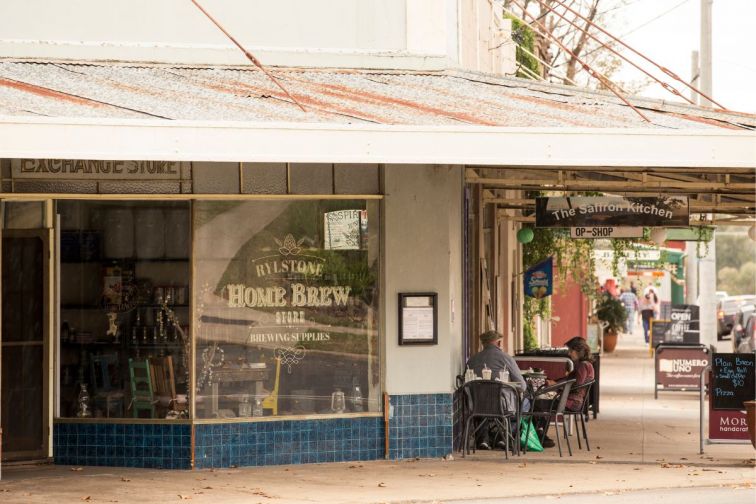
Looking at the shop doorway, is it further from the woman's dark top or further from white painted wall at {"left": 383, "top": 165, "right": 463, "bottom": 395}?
the woman's dark top

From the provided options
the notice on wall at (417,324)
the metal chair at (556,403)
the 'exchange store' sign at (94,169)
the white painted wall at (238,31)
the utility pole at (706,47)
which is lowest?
the metal chair at (556,403)

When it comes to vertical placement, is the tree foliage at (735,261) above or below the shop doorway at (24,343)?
above

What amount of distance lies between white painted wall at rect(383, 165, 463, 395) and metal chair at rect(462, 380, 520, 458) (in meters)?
0.46

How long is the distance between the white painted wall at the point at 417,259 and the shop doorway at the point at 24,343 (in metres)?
3.33

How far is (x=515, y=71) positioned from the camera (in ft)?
69.9

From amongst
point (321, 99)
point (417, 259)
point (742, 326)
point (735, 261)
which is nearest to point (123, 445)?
point (417, 259)

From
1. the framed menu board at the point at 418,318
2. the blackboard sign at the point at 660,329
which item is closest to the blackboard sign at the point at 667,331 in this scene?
the blackboard sign at the point at 660,329

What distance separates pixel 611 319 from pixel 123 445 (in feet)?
73.2

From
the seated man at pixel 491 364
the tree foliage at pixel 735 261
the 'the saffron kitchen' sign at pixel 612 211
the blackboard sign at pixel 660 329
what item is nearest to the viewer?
the seated man at pixel 491 364

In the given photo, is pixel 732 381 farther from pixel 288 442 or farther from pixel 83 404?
pixel 83 404

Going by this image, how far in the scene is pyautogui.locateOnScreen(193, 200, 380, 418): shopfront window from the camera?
40.3ft

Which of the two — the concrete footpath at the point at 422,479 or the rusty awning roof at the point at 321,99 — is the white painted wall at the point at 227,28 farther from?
the concrete footpath at the point at 422,479

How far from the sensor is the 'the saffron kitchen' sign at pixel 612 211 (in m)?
14.4

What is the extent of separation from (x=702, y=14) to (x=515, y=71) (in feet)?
13.8
